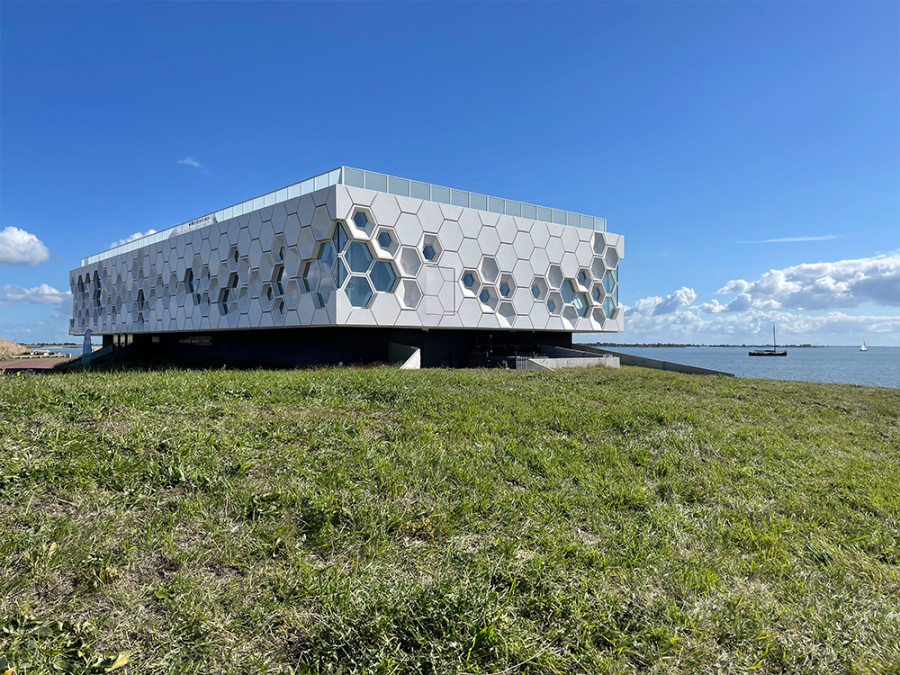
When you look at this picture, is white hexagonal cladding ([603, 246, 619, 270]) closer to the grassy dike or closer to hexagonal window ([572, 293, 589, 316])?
hexagonal window ([572, 293, 589, 316])

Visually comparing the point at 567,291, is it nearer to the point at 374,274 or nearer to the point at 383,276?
the point at 383,276

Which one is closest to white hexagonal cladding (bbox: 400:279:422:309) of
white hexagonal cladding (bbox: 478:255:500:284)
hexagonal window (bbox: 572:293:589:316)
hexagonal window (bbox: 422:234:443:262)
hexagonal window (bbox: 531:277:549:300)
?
hexagonal window (bbox: 422:234:443:262)

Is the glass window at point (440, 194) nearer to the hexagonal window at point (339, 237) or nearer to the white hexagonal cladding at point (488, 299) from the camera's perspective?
the white hexagonal cladding at point (488, 299)

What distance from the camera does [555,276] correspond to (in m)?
31.3

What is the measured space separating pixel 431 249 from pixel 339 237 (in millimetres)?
4975

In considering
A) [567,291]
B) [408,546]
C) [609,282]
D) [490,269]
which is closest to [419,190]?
[490,269]

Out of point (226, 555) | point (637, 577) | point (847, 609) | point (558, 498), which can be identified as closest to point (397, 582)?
point (226, 555)

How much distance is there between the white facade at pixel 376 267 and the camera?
2317cm

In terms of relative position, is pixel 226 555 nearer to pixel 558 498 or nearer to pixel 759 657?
pixel 558 498

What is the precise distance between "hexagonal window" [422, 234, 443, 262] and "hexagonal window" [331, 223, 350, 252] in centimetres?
435

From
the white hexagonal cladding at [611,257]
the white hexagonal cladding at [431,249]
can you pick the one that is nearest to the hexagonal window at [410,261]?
the white hexagonal cladding at [431,249]

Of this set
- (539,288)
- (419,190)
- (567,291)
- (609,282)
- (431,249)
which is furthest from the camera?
(609,282)

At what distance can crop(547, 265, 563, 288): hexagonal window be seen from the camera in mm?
30938

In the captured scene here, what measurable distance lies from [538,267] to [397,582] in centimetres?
2759
